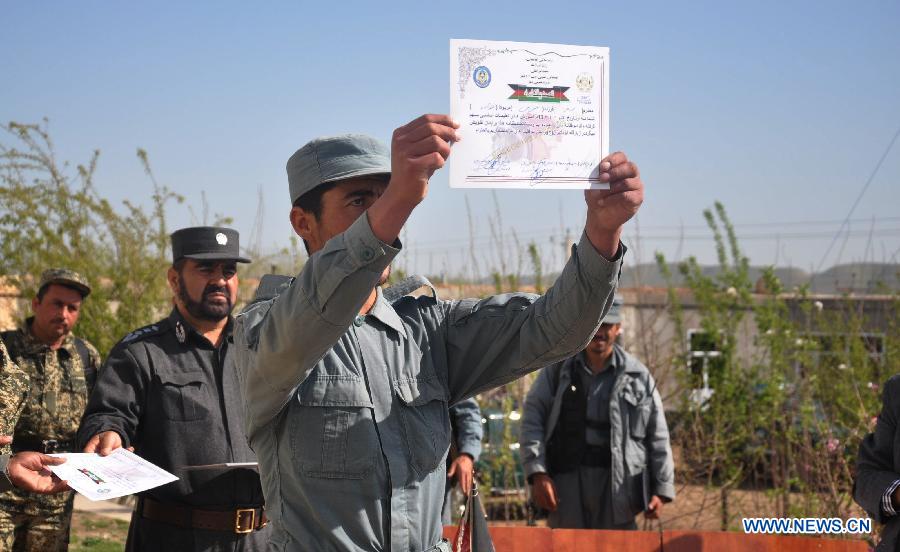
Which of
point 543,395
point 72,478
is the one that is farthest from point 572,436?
point 72,478

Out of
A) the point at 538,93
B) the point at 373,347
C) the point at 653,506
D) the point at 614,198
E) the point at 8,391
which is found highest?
the point at 538,93

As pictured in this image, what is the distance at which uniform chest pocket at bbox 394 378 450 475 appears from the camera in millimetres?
2318

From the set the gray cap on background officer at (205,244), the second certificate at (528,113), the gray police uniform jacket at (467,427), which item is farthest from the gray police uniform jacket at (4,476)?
the gray police uniform jacket at (467,427)

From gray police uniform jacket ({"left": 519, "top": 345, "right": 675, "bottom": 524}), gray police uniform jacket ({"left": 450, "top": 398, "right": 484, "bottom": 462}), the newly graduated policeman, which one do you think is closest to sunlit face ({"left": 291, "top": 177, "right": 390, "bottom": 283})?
the newly graduated policeman

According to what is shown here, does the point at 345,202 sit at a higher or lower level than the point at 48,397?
higher

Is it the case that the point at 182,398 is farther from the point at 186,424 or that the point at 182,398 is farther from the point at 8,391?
the point at 8,391

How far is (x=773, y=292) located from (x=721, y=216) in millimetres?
1277

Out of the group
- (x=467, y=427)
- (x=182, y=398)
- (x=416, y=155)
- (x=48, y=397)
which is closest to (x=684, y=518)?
(x=467, y=427)

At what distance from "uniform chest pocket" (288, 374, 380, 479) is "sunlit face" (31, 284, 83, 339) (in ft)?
14.4

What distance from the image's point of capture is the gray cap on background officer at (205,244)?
525 centimetres

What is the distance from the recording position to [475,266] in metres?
10.1

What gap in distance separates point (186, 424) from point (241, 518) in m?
0.56

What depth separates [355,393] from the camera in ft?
7.50

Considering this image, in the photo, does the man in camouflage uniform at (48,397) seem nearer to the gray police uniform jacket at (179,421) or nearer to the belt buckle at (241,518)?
the gray police uniform jacket at (179,421)
